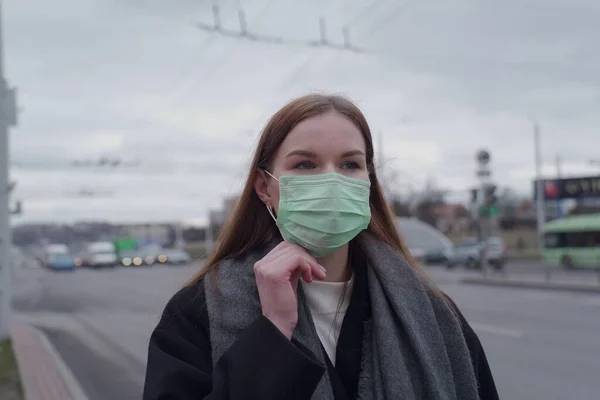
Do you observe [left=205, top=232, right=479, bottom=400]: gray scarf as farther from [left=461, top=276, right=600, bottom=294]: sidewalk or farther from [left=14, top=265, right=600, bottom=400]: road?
[left=461, top=276, right=600, bottom=294]: sidewalk

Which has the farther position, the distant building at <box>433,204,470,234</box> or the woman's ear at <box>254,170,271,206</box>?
the distant building at <box>433,204,470,234</box>

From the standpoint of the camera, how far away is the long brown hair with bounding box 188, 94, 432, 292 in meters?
1.97

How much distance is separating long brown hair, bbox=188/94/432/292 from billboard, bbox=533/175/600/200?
97.2 feet

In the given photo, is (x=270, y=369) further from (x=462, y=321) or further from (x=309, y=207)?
(x=462, y=321)

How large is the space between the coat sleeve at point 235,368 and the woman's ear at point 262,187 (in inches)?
20.4

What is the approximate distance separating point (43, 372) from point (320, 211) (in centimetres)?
694

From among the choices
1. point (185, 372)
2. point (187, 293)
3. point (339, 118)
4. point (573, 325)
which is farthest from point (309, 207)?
point (573, 325)

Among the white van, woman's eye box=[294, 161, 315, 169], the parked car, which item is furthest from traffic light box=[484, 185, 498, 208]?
the white van

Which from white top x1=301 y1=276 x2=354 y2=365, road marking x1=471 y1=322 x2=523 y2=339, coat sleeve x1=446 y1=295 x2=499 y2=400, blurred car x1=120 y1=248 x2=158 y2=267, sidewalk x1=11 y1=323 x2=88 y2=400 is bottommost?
blurred car x1=120 y1=248 x2=158 y2=267

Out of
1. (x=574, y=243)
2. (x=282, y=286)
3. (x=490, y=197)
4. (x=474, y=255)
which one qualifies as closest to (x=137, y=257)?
(x=474, y=255)

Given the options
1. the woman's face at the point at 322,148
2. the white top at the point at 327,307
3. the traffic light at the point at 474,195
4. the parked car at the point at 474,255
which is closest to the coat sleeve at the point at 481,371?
the white top at the point at 327,307

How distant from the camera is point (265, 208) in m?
2.15

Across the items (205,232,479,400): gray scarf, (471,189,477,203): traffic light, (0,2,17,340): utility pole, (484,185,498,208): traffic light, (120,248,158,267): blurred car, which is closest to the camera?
(205,232,479,400): gray scarf

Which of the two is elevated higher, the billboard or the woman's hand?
the billboard
